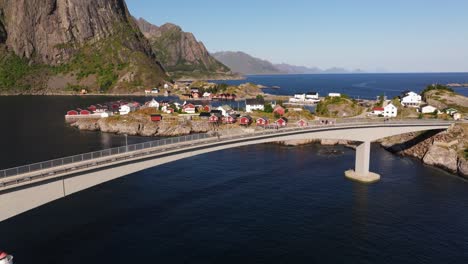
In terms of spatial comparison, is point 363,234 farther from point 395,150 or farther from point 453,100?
point 453,100

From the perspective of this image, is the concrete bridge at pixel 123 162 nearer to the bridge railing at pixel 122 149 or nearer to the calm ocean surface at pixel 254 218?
the bridge railing at pixel 122 149

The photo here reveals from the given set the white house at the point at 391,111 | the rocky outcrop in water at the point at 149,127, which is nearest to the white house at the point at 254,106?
the rocky outcrop in water at the point at 149,127

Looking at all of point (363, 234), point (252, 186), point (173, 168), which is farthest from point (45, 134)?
point (363, 234)

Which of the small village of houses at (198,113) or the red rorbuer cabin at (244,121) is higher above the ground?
the small village of houses at (198,113)

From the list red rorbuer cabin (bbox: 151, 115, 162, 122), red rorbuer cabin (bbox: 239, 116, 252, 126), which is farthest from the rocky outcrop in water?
red rorbuer cabin (bbox: 239, 116, 252, 126)

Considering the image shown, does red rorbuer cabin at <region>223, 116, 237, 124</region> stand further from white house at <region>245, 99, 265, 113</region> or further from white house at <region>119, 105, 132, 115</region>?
white house at <region>119, 105, 132, 115</region>

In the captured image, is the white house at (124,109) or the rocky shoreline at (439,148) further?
the white house at (124,109)
